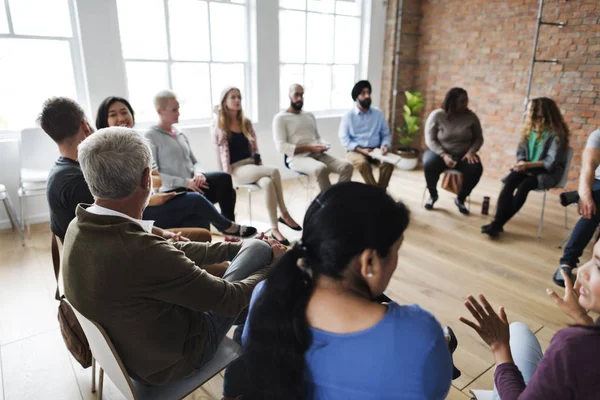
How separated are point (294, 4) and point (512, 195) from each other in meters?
3.47

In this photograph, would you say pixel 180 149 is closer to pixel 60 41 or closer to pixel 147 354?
pixel 60 41

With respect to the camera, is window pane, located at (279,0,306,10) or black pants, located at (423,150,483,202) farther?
window pane, located at (279,0,306,10)

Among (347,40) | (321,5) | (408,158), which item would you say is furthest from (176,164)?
(408,158)

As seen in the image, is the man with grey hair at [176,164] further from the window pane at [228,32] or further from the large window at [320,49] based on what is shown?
the large window at [320,49]

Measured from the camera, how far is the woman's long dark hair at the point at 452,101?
12.8 feet

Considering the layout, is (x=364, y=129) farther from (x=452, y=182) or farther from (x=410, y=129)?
(x=410, y=129)

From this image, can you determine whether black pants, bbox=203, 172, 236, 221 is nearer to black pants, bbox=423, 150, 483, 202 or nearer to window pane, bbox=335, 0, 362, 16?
black pants, bbox=423, 150, 483, 202

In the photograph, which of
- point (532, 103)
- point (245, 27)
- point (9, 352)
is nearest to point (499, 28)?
point (532, 103)

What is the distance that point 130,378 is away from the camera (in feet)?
3.71

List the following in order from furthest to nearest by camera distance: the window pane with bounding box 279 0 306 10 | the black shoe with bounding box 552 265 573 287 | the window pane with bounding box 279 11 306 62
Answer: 1. the window pane with bounding box 279 11 306 62
2. the window pane with bounding box 279 0 306 10
3. the black shoe with bounding box 552 265 573 287

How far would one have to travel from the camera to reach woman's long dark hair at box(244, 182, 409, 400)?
2.48 feet

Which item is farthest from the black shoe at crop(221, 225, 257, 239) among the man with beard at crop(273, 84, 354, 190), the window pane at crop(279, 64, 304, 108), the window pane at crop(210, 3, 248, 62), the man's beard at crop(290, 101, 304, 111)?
the window pane at crop(279, 64, 304, 108)

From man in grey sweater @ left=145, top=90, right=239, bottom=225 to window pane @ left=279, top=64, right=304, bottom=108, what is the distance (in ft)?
7.81

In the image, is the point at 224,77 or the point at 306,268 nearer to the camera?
the point at 306,268
